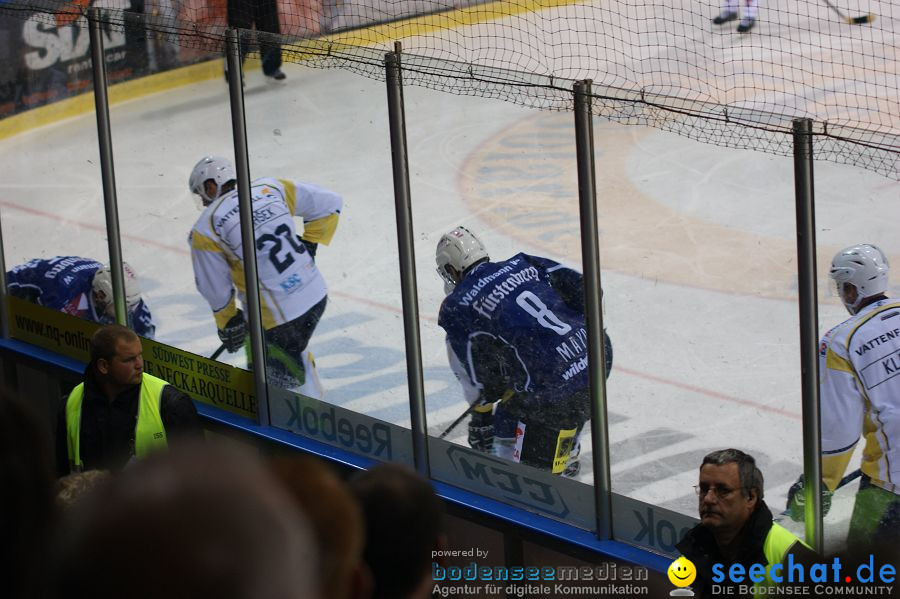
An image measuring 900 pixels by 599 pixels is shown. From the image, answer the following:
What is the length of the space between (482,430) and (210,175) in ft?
5.09

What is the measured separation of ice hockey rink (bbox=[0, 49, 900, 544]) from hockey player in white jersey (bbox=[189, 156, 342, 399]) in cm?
6

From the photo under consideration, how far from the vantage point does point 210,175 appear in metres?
4.82

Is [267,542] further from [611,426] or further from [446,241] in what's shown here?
[446,241]

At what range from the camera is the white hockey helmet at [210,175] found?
4.75m

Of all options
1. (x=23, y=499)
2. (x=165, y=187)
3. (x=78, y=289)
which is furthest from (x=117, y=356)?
(x=23, y=499)

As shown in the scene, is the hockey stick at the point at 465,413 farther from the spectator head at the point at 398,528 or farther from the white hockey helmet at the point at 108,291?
the spectator head at the point at 398,528

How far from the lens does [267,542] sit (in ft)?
2.94

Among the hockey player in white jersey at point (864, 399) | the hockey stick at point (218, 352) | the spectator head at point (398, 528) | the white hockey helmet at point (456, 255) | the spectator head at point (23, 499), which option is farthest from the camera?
the hockey stick at point (218, 352)

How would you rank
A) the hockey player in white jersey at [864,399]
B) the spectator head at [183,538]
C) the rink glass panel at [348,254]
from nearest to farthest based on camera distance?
the spectator head at [183,538] < the hockey player in white jersey at [864,399] < the rink glass panel at [348,254]

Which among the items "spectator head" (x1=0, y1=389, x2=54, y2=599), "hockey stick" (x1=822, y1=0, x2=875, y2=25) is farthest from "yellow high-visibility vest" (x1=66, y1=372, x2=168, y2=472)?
"hockey stick" (x1=822, y1=0, x2=875, y2=25)

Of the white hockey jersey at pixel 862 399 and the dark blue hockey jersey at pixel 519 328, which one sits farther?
the dark blue hockey jersey at pixel 519 328

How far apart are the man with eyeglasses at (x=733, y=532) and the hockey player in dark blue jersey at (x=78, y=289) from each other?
2.85 m

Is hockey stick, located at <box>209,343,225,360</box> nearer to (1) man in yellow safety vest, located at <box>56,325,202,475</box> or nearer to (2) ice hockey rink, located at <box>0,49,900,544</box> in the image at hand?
(2) ice hockey rink, located at <box>0,49,900,544</box>

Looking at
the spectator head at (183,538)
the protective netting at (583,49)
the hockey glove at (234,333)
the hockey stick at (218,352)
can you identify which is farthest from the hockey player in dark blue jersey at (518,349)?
the spectator head at (183,538)
